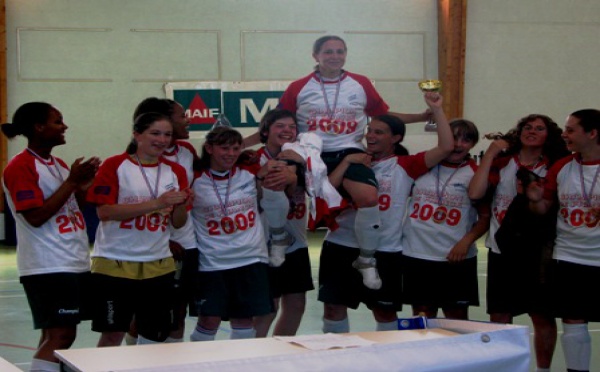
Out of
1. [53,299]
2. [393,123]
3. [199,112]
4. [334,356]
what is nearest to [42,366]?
[53,299]

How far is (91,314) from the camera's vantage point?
183 inches

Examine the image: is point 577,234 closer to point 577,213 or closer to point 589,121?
point 577,213

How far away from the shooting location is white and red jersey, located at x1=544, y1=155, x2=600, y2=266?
473 cm

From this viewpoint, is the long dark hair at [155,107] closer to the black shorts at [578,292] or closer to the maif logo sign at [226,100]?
the black shorts at [578,292]

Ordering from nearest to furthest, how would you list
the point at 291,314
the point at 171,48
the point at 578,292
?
the point at 578,292 < the point at 291,314 < the point at 171,48

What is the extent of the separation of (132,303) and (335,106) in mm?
1754

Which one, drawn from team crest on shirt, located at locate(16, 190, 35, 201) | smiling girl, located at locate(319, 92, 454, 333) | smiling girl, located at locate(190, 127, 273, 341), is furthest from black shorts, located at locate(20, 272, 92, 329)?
smiling girl, located at locate(319, 92, 454, 333)

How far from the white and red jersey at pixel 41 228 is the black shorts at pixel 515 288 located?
7.69ft

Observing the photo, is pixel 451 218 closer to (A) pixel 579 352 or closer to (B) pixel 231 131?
(A) pixel 579 352

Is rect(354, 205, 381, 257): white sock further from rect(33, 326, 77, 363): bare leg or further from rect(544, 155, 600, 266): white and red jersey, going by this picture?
rect(33, 326, 77, 363): bare leg

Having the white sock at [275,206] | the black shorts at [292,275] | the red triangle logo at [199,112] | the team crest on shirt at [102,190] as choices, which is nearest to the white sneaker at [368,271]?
the black shorts at [292,275]

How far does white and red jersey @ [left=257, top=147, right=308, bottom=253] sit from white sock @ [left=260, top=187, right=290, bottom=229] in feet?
0.63

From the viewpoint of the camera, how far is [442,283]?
5.21 metres

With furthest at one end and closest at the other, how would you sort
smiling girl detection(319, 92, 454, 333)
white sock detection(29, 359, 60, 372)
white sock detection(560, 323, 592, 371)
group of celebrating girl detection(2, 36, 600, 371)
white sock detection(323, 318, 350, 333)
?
white sock detection(323, 318, 350, 333), smiling girl detection(319, 92, 454, 333), white sock detection(560, 323, 592, 371), group of celebrating girl detection(2, 36, 600, 371), white sock detection(29, 359, 60, 372)
